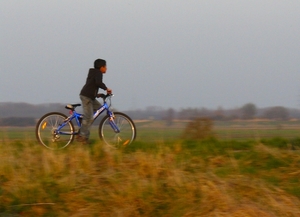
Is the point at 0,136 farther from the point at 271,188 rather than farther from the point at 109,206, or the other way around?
the point at 271,188

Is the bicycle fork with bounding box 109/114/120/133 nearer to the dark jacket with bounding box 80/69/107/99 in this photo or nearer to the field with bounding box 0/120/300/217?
the dark jacket with bounding box 80/69/107/99

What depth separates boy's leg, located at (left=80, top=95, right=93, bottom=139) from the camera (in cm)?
1110

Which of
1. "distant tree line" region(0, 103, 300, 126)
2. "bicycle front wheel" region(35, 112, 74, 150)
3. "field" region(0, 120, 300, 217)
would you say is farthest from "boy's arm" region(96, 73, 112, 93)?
"distant tree line" region(0, 103, 300, 126)

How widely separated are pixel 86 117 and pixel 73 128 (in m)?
0.34

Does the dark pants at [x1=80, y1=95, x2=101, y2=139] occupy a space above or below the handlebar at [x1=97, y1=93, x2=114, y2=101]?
below

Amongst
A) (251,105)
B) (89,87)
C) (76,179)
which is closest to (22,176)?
(76,179)

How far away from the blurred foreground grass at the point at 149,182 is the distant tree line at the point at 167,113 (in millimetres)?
4224

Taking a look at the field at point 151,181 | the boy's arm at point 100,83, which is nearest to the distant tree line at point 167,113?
the boy's arm at point 100,83

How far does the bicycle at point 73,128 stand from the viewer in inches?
440

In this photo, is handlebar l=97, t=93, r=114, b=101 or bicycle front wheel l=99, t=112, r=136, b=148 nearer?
bicycle front wheel l=99, t=112, r=136, b=148

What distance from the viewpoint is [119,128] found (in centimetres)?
1135

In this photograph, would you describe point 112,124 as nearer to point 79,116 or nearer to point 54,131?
point 79,116

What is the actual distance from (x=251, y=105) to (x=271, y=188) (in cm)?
929

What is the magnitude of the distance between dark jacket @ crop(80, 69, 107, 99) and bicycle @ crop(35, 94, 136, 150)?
0.83ft
